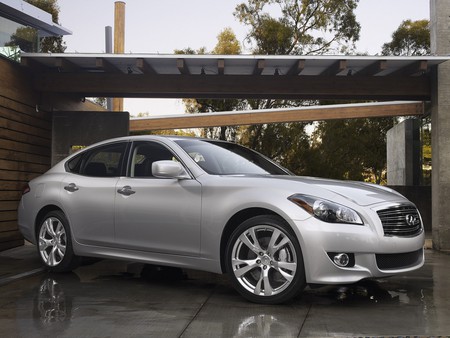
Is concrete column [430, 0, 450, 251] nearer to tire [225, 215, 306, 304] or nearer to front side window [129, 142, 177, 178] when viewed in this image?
front side window [129, 142, 177, 178]

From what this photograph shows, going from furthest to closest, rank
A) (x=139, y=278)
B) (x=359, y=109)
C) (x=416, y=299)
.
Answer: (x=359, y=109) → (x=139, y=278) → (x=416, y=299)

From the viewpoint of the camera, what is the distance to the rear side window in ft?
23.2

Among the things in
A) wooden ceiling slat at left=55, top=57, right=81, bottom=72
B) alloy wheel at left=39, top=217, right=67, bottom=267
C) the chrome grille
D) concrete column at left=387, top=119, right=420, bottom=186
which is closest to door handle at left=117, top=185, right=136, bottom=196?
alloy wheel at left=39, top=217, right=67, bottom=267

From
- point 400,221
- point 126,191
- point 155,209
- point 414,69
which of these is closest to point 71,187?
point 126,191

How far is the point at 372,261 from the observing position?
17.6 feet

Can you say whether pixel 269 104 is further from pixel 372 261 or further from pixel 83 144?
pixel 372 261

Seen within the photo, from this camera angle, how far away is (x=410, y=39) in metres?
43.3

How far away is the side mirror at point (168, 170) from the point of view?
20.0ft

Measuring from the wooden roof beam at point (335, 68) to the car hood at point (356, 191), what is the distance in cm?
482

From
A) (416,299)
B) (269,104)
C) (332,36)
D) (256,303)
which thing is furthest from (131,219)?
(332,36)

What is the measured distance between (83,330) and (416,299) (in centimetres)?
312

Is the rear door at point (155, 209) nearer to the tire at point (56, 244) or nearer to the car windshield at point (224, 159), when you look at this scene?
the car windshield at point (224, 159)

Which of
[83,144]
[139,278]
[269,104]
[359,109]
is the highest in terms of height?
[269,104]

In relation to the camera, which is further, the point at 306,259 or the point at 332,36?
the point at 332,36
